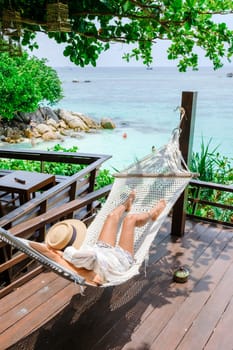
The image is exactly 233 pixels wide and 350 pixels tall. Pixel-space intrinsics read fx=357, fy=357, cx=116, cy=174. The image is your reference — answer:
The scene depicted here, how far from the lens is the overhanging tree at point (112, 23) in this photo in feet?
7.99

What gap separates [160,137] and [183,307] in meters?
19.5

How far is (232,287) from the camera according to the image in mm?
2389

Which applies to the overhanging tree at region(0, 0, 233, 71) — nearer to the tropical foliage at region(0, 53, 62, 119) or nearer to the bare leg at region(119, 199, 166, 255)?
the bare leg at region(119, 199, 166, 255)

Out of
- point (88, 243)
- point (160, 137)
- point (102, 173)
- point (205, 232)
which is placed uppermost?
point (88, 243)

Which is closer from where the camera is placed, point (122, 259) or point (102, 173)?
point (122, 259)

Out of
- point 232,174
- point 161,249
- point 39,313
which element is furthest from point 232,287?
point 232,174

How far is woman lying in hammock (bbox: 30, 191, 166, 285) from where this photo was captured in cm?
184

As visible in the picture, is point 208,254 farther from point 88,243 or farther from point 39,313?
point 39,313

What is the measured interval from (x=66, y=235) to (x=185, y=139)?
1.33 meters

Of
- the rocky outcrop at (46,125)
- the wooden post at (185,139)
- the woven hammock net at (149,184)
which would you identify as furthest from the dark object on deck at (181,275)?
the rocky outcrop at (46,125)

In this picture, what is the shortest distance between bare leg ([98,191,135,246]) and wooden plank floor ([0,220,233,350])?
1.17 feet

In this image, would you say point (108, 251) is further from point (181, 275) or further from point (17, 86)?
point (17, 86)

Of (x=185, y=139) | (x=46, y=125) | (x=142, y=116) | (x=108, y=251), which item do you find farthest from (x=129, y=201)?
(x=142, y=116)

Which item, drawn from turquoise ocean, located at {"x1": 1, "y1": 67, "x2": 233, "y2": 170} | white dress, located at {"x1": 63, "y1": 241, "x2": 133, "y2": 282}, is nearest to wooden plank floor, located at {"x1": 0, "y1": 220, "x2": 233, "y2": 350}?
white dress, located at {"x1": 63, "y1": 241, "x2": 133, "y2": 282}
